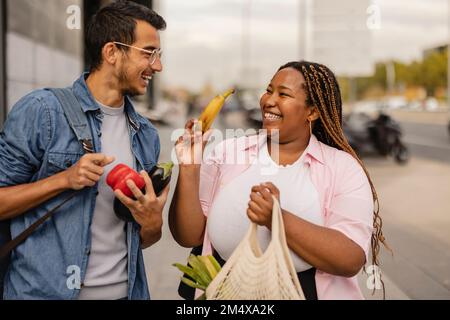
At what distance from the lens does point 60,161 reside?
2.15 m

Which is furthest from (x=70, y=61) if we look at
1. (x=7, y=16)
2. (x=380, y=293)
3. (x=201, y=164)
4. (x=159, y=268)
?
(x=201, y=164)

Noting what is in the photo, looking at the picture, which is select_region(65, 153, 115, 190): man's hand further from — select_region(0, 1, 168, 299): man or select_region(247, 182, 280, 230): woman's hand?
select_region(247, 182, 280, 230): woman's hand

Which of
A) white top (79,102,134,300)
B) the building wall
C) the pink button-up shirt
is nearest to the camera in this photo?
the pink button-up shirt

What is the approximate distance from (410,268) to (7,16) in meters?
5.26

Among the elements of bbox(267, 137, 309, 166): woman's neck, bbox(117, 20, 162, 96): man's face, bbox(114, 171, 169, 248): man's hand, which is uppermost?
bbox(117, 20, 162, 96): man's face

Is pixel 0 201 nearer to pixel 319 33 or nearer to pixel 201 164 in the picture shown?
pixel 201 164

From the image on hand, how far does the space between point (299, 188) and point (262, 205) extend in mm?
308

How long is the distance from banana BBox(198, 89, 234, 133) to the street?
116 inches

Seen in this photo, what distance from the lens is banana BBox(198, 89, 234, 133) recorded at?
7.86 ft

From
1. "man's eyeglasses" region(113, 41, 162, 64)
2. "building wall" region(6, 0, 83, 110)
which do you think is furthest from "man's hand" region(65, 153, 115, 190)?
"building wall" region(6, 0, 83, 110)

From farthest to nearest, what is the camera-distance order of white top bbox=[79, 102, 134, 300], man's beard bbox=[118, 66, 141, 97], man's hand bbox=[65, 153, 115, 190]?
1. man's beard bbox=[118, 66, 141, 97]
2. white top bbox=[79, 102, 134, 300]
3. man's hand bbox=[65, 153, 115, 190]

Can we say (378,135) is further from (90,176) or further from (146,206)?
(90,176)

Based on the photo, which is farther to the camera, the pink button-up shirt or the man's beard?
the man's beard

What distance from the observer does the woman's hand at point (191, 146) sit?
88.8 inches
